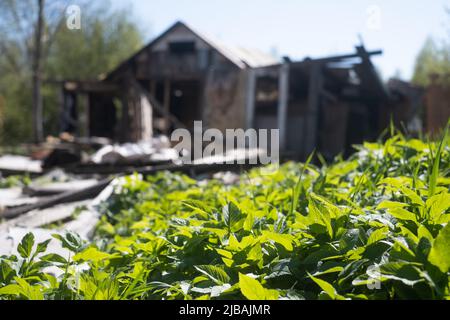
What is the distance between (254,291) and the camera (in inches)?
38.9

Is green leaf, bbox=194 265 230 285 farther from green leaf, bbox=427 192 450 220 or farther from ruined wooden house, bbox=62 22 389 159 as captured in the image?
ruined wooden house, bbox=62 22 389 159

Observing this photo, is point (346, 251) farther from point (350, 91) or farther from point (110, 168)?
point (350, 91)

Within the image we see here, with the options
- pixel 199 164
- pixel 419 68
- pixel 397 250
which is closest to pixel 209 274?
pixel 397 250

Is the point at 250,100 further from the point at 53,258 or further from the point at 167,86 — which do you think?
the point at 53,258

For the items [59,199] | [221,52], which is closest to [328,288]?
[59,199]

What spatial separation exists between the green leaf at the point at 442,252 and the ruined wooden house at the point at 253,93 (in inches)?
345

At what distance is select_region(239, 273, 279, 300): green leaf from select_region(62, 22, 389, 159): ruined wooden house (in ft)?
29.3

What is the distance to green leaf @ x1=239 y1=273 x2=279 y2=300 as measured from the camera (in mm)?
980

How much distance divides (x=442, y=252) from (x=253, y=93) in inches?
511

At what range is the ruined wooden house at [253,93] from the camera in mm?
11703

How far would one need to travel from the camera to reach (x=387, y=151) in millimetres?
2094

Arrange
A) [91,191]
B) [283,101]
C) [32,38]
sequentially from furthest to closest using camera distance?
[32,38] < [283,101] < [91,191]

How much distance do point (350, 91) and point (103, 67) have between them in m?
23.3

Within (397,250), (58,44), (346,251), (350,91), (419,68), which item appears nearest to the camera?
(397,250)
